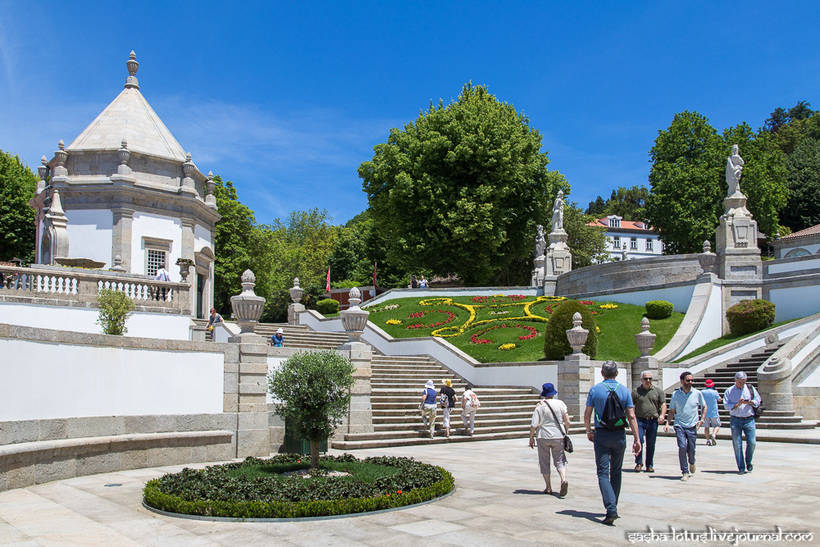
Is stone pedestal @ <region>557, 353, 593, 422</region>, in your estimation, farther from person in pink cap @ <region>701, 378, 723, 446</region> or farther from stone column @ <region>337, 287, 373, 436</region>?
stone column @ <region>337, 287, 373, 436</region>

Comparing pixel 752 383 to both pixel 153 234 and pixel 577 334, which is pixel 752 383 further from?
pixel 153 234

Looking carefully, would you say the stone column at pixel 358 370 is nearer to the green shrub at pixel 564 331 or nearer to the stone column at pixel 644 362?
the green shrub at pixel 564 331

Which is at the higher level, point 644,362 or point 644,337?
point 644,337

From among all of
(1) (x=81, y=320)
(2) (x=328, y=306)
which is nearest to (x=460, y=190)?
(2) (x=328, y=306)

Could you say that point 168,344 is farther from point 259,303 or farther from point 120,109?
point 120,109

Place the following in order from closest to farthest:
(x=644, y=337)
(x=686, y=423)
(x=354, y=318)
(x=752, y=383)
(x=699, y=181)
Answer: (x=686, y=423) → (x=354, y=318) → (x=644, y=337) → (x=752, y=383) → (x=699, y=181)

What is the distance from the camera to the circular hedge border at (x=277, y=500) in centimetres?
823

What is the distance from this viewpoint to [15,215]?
154 feet

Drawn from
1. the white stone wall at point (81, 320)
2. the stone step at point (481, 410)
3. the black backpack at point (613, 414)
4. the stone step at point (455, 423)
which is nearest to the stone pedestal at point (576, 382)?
the stone step at point (481, 410)

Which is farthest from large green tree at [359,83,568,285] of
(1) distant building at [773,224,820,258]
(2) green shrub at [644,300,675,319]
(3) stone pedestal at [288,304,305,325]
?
(1) distant building at [773,224,820,258]

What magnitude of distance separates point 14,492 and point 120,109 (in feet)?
94.9

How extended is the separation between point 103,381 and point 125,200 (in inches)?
839

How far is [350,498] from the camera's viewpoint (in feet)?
28.4

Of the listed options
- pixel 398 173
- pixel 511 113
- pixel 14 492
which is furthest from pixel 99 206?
pixel 511 113
